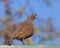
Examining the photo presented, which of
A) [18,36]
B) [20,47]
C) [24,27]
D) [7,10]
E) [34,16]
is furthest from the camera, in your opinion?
[7,10]

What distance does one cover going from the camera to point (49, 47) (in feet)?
8.57

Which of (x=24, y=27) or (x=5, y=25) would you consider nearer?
(x=24, y=27)

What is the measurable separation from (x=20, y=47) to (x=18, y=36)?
0.98 m

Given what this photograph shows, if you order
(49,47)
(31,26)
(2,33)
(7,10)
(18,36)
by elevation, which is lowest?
(49,47)

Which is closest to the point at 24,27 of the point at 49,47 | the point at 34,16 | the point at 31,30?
the point at 31,30

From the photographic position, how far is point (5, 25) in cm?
507

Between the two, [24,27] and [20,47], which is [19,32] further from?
[20,47]

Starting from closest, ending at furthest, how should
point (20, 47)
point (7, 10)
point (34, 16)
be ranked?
point (20, 47) → point (34, 16) → point (7, 10)

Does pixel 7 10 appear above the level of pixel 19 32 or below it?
above

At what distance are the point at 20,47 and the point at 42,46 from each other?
0.71ft

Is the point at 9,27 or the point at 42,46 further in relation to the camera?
the point at 9,27

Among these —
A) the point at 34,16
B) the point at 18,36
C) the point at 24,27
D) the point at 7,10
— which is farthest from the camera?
the point at 7,10

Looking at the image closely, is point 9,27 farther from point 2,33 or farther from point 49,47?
point 49,47

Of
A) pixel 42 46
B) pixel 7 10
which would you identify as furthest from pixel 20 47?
pixel 7 10
